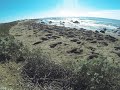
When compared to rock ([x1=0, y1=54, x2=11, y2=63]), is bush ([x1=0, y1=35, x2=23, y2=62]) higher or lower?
higher

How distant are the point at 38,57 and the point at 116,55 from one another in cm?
708

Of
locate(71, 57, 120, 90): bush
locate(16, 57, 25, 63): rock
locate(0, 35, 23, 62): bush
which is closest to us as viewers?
locate(71, 57, 120, 90): bush

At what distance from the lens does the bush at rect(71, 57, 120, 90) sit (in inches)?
312

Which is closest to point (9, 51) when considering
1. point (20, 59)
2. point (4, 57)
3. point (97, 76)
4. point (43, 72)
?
point (4, 57)

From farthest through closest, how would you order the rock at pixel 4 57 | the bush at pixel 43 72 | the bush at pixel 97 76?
the rock at pixel 4 57
the bush at pixel 43 72
the bush at pixel 97 76

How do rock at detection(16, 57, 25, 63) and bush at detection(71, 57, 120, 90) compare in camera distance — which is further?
rock at detection(16, 57, 25, 63)

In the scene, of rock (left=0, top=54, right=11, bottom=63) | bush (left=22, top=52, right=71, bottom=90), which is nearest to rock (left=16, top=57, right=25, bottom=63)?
rock (left=0, top=54, right=11, bottom=63)

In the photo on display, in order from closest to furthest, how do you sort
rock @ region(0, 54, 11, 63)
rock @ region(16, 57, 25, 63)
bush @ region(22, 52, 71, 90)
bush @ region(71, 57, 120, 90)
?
bush @ region(71, 57, 120, 90)
bush @ region(22, 52, 71, 90)
rock @ region(16, 57, 25, 63)
rock @ region(0, 54, 11, 63)

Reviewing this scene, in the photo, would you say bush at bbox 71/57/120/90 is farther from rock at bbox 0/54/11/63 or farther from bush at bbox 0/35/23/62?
rock at bbox 0/54/11/63

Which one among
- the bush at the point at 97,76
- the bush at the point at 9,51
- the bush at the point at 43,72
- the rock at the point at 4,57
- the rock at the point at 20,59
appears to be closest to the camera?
the bush at the point at 97,76

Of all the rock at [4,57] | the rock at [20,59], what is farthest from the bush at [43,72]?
the rock at [4,57]

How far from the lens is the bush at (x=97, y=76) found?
7.92 metres

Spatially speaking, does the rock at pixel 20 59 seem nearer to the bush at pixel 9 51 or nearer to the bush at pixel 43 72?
the bush at pixel 9 51

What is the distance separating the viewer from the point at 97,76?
316 inches
